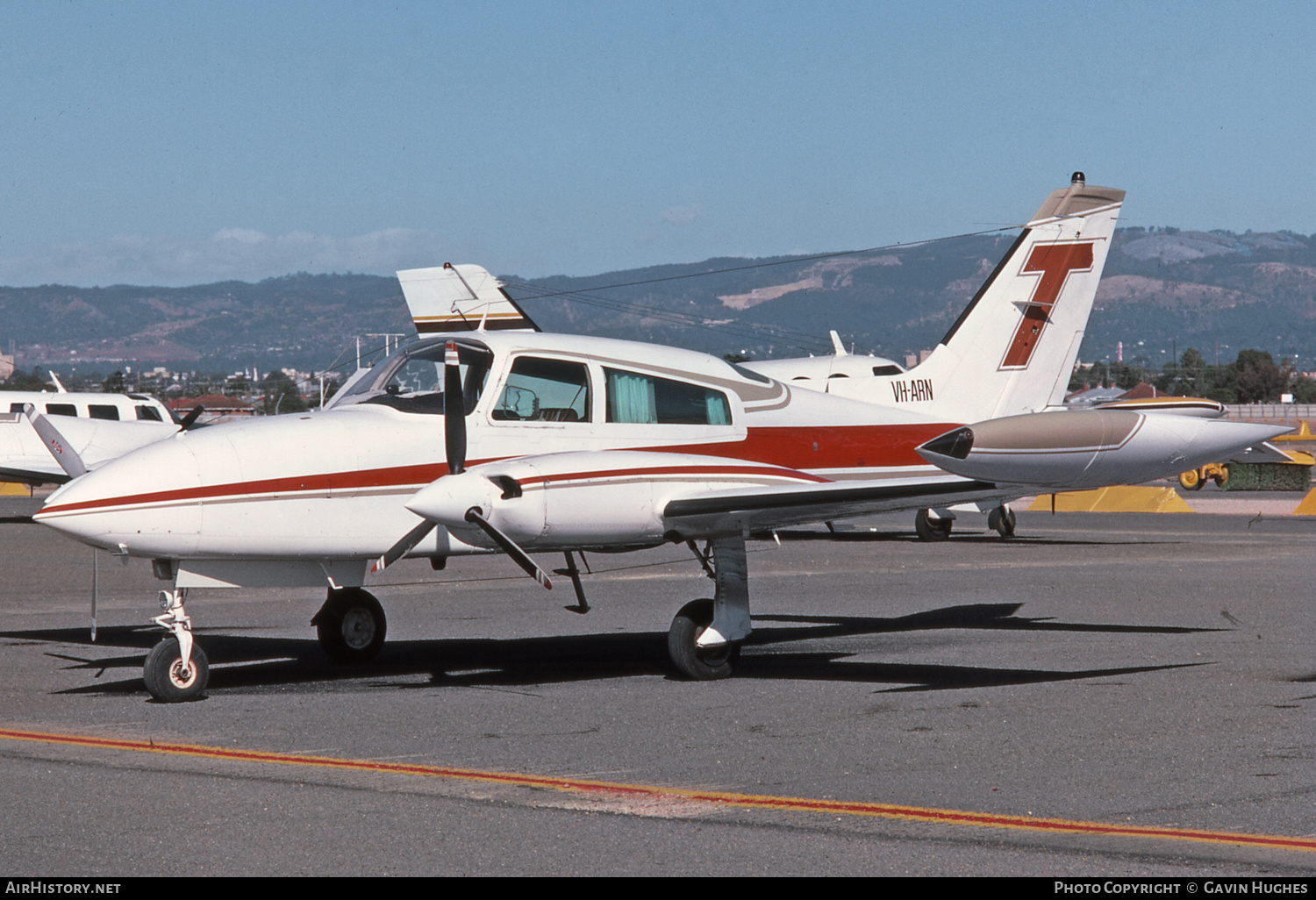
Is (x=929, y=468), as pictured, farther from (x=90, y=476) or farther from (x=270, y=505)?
(x=90, y=476)

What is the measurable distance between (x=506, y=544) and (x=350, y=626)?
3090mm

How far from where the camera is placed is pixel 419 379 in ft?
37.1

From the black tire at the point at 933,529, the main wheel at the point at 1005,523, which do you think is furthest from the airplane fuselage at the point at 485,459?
the main wheel at the point at 1005,523

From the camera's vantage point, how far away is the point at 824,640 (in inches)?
547

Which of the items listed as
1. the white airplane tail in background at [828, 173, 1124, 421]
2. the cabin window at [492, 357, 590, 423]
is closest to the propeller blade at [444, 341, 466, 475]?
the cabin window at [492, 357, 590, 423]

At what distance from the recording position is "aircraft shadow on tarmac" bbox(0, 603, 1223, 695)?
1123 cm

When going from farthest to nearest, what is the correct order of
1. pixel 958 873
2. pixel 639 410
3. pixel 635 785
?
pixel 639 410, pixel 635 785, pixel 958 873

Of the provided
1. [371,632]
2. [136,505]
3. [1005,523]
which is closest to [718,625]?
[371,632]

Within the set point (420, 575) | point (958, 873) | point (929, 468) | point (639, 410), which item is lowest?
point (420, 575)

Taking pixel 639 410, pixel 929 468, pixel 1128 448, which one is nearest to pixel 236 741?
pixel 639 410

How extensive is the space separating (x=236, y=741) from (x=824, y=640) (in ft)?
22.8

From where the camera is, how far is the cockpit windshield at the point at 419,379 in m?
11.0

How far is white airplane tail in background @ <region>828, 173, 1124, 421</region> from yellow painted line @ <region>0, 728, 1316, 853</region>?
9.35 metres

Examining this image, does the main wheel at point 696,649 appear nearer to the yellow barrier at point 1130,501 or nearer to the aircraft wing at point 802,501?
the aircraft wing at point 802,501
